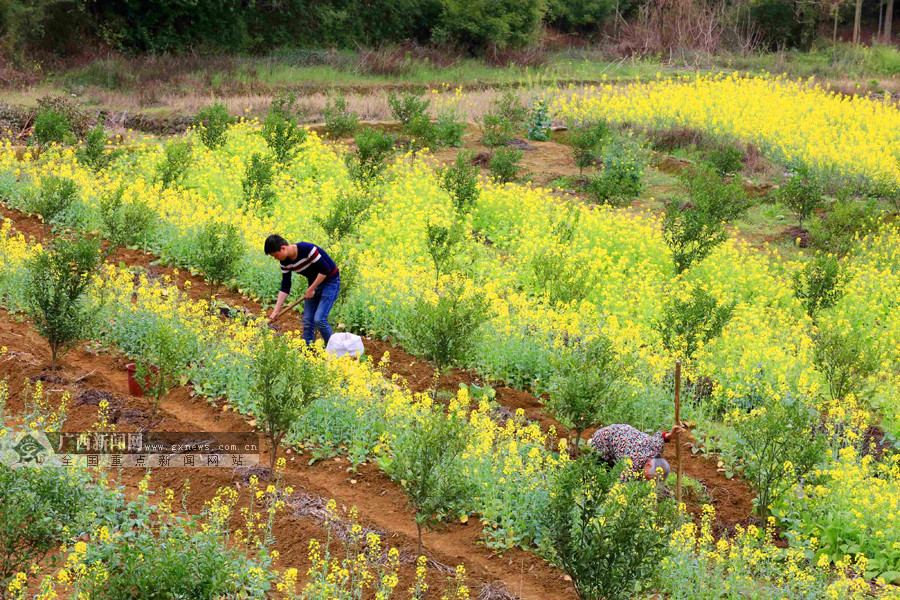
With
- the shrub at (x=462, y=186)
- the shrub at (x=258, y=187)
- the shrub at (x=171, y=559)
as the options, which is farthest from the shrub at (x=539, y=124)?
the shrub at (x=171, y=559)

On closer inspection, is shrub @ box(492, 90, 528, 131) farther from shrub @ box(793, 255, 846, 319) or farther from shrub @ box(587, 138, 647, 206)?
shrub @ box(793, 255, 846, 319)

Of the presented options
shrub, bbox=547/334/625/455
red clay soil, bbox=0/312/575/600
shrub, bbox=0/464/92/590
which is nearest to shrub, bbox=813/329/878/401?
shrub, bbox=547/334/625/455

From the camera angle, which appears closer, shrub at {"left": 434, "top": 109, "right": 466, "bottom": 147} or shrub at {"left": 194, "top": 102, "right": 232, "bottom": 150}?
shrub at {"left": 194, "top": 102, "right": 232, "bottom": 150}

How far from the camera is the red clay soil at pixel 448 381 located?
823cm

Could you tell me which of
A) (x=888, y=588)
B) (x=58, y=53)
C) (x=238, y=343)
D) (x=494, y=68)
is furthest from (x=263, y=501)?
(x=494, y=68)

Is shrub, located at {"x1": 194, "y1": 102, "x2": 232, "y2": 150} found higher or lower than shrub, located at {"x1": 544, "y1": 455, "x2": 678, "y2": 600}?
higher

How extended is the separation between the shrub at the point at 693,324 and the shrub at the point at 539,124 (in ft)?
40.1

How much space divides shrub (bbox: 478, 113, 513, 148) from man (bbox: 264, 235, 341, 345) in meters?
10.1

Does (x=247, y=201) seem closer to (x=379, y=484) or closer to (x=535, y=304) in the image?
(x=535, y=304)

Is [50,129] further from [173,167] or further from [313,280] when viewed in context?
[313,280]

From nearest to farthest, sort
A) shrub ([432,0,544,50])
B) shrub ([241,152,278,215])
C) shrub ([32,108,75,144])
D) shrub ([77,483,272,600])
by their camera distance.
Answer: shrub ([77,483,272,600]) < shrub ([241,152,278,215]) < shrub ([32,108,75,144]) < shrub ([432,0,544,50])

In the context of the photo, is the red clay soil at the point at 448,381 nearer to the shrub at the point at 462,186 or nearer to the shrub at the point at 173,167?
the shrub at the point at 173,167

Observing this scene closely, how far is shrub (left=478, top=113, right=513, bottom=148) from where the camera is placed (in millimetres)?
19469

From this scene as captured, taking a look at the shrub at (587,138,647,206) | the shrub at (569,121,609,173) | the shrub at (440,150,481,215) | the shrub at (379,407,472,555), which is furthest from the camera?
the shrub at (569,121,609,173)
